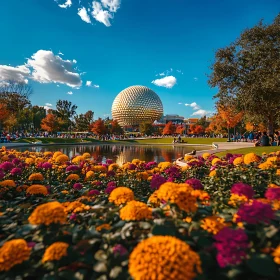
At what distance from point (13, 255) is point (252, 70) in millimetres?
20002

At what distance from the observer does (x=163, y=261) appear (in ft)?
5.18

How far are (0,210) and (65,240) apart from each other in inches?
92.4

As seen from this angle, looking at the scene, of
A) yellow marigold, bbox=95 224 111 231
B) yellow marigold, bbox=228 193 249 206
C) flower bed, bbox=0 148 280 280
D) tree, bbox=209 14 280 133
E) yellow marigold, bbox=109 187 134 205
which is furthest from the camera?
tree, bbox=209 14 280 133

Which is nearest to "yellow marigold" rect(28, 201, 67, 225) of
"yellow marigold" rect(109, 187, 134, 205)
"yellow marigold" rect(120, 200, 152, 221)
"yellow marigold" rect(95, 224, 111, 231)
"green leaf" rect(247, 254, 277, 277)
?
"yellow marigold" rect(95, 224, 111, 231)

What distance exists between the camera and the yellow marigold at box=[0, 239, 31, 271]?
192 centimetres

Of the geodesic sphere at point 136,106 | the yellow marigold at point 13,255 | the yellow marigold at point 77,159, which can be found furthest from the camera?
the geodesic sphere at point 136,106

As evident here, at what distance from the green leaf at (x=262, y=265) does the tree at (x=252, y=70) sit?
52.2 feet

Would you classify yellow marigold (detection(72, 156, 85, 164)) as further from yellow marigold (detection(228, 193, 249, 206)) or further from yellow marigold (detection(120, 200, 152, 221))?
yellow marigold (detection(228, 193, 249, 206))

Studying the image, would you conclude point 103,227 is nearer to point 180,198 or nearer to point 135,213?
point 135,213

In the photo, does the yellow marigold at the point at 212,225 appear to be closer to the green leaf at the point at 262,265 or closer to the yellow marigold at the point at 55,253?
the green leaf at the point at 262,265

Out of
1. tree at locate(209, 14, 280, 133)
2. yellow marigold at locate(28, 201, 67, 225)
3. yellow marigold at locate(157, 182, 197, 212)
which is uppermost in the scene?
tree at locate(209, 14, 280, 133)

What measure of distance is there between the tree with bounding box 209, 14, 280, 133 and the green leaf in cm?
1592

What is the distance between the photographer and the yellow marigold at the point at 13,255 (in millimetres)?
1921

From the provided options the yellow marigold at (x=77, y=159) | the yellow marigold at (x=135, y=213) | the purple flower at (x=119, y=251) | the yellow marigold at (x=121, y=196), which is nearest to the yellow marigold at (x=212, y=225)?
the yellow marigold at (x=135, y=213)
